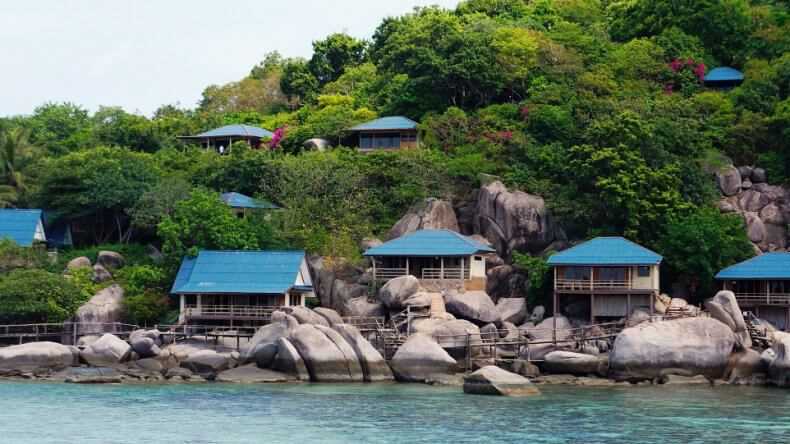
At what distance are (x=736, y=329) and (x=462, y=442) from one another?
17654 millimetres

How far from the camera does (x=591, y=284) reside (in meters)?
53.1

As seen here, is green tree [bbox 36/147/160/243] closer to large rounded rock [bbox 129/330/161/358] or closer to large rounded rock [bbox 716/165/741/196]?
large rounded rock [bbox 129/330/161/358]

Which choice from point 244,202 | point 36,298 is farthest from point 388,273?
point 36,298

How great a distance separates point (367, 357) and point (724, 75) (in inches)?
1172

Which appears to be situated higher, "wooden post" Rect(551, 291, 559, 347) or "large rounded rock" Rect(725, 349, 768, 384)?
"wooden post" Rect(551, 291, 559, 347)

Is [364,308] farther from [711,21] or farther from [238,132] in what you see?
[711,21]

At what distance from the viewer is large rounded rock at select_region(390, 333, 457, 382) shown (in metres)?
47.6

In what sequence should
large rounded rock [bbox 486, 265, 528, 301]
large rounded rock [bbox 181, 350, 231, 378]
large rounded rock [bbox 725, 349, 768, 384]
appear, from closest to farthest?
large rounded rock [bbox 725, 349, 768, 384], large rounded rock [bbox 181, 350, 231, 378], large rounded rock [bbox 486, 265, 528, 301]

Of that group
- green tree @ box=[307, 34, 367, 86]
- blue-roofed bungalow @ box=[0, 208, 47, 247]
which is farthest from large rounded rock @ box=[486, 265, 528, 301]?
green tree @ box=[307, 34, 367, 86]

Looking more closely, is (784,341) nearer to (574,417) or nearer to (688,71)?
(574,417)

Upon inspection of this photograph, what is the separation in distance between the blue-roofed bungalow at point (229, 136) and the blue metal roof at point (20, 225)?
1439 cm

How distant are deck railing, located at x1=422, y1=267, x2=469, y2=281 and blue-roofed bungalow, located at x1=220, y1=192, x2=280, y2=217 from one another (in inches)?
355

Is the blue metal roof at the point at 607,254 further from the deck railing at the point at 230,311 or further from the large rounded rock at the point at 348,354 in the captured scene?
the deck railing at the point at 230,311

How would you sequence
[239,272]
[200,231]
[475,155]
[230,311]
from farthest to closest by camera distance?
1. [475,155]
2. [200,231]
3. [239,272]
4. [230,311]
